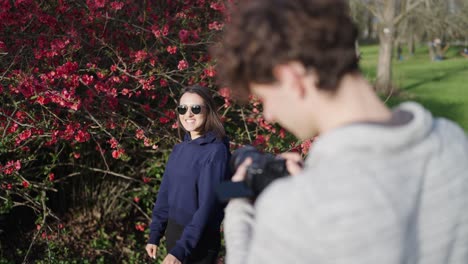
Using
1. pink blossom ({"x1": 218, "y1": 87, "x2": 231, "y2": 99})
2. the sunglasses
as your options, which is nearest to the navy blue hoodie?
the sunglasses

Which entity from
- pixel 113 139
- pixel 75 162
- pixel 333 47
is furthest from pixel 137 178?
pixel 333 47

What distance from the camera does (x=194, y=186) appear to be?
2.94 meters

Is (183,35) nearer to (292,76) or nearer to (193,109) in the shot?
(193,109)

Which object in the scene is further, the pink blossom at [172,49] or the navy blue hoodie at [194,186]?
the pink blossom at [172,49]

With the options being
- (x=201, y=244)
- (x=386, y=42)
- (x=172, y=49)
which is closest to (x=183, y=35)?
(x=172, y=49)

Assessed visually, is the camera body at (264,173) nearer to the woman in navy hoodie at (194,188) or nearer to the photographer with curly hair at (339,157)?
the photographer with curly hair at (339,157)

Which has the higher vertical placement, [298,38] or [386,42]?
[298,38]

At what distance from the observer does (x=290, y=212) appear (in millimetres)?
1072

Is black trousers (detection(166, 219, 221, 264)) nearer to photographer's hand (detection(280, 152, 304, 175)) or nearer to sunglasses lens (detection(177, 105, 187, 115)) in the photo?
sunglasses lens (detection(177, 105, 187, 115))

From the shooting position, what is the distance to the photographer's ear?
1.15m

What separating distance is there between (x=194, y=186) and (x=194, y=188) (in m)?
0.01

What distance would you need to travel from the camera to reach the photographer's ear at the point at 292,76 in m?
1.15

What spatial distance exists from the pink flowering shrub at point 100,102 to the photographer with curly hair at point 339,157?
277 cm

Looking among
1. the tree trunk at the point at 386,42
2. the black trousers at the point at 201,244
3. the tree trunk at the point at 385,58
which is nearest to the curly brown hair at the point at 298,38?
the black trousers at the point at 201,244
